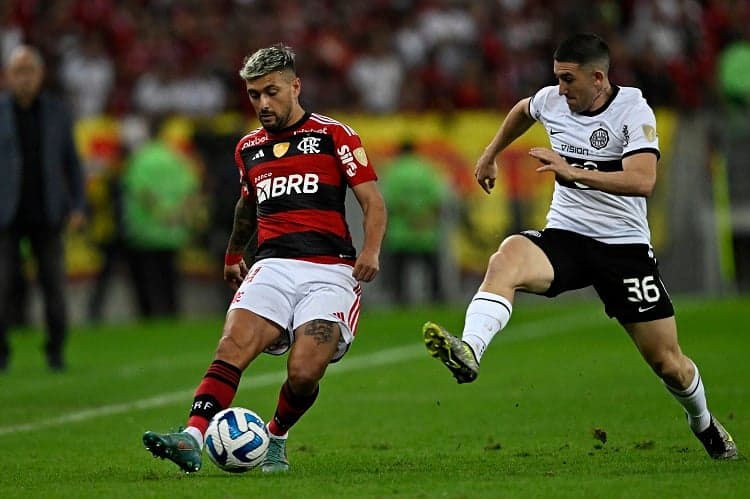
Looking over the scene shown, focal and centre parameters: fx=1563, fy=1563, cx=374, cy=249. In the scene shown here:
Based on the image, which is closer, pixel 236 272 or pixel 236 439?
pixel 236 439

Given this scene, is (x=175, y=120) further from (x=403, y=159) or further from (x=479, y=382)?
(x=479, y=382)

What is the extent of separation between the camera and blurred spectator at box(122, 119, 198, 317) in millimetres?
19781

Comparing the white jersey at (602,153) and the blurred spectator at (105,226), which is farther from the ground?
the white jersey at (602,153)

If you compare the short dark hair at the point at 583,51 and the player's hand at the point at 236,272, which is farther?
the player's hand at the point at 236,272

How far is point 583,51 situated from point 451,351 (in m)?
1.66

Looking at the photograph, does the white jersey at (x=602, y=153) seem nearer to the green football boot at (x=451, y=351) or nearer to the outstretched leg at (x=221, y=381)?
the green football boot at (x=451, y=351)

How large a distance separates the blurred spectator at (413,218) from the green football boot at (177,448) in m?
13.2

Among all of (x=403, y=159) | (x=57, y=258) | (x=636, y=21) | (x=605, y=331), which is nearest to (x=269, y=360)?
(x=57, y=258)

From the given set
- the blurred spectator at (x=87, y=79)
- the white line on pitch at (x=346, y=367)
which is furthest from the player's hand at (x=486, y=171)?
the blurred spectator at (x=87, y=79)

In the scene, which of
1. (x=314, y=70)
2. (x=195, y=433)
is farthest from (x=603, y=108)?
(x=314, y=70)

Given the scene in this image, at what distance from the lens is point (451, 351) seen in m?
6.77

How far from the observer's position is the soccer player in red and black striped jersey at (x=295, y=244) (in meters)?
7.27

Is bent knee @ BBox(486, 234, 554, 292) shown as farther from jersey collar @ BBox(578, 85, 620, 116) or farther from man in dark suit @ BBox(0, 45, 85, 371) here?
man in dark suit @ BBox(0, 45, 85, 371)

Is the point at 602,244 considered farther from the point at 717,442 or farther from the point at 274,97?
the point at 274,97
